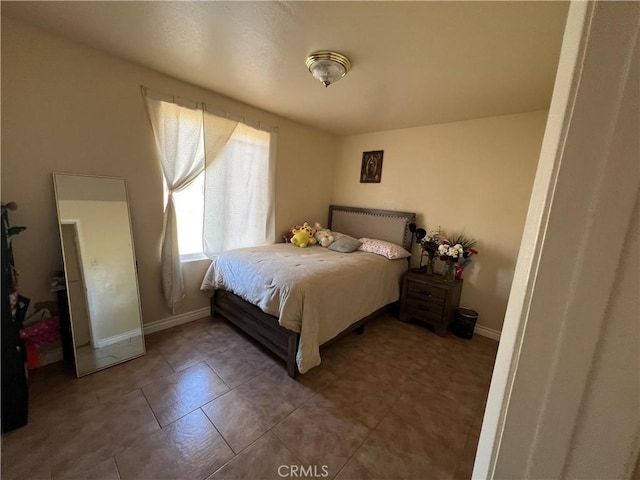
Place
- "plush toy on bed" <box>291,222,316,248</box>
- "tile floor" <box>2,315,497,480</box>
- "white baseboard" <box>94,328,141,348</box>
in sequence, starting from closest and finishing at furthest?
1. "tile floor" <box>2,315,497,480</box>
2. "white baseboard" <box>94,328,141,348</box>
3. "plush toy on bed" <box>291,222,316,248</box>

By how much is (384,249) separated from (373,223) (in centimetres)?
59

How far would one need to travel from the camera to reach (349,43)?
5.13 ft

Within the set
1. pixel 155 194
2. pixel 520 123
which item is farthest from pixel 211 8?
pixel 520 123

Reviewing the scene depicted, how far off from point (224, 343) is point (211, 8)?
8.09ft

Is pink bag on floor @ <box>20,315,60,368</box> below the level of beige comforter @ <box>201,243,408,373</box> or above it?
below

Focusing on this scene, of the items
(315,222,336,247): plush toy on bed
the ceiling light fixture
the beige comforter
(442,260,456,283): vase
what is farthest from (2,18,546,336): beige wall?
the ceiling light fixture

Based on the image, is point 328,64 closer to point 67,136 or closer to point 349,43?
point 349,43

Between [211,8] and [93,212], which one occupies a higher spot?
[211,8]

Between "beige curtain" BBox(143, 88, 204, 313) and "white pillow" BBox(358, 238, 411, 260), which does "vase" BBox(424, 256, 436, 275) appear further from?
"beige curtain" BBox(143, 88, 204, 313)

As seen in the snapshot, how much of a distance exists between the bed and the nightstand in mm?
158

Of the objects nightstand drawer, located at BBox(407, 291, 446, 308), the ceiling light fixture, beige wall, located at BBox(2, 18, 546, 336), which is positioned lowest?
nightstand drawer, located at BBox(407, 291, 446, 308)

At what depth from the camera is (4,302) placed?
4.46 feet

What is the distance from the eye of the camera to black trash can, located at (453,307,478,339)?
8.77ft

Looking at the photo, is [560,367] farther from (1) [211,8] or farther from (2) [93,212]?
(2) [93,212]
